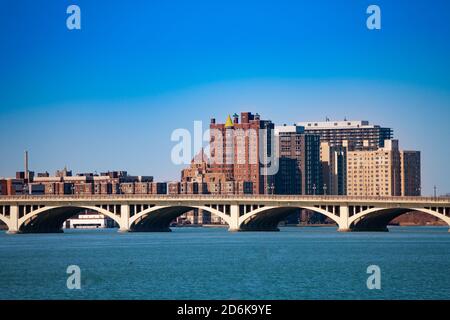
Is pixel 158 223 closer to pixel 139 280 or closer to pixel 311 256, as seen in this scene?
pixel 311 256

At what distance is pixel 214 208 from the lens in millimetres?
172625

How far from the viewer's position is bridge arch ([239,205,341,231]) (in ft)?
523

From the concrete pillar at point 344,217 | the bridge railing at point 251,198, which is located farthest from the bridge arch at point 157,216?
the concrete pillar at point 344,217

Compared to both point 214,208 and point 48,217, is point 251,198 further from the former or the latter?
point 48,217

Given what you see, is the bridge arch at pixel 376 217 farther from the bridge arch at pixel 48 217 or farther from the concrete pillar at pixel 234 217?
the bridge arch at pixel 48 217

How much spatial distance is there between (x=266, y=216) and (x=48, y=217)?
118 feet

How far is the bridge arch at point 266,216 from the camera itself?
159413 millimetres

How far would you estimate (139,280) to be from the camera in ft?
264

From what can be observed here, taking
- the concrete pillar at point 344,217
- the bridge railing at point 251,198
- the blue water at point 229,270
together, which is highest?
the bridge railing at point 251,198

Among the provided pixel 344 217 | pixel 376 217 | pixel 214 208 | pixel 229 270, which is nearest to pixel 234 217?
pixel 214 208

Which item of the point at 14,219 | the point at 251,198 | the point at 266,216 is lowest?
the point at 14,219

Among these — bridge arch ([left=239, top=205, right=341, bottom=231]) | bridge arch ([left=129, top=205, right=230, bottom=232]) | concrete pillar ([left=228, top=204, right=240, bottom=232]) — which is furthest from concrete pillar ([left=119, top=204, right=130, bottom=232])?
bridge arch ([left=239, top=205, right=341, bottom=231])

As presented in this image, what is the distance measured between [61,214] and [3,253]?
63.7 meters
